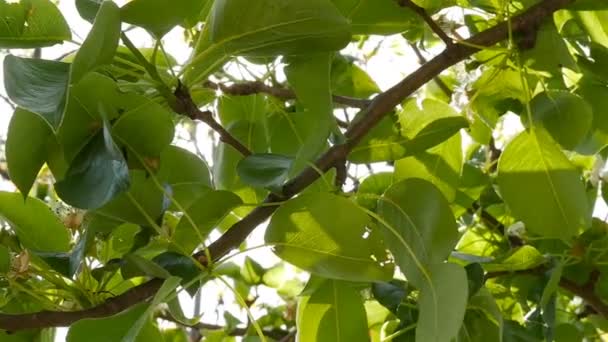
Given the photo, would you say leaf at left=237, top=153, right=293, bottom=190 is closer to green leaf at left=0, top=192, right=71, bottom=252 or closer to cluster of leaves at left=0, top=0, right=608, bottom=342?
cluster of leaves at left=0, top=0, right=608, bottom=342

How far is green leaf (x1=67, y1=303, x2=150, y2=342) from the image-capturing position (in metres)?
0.45

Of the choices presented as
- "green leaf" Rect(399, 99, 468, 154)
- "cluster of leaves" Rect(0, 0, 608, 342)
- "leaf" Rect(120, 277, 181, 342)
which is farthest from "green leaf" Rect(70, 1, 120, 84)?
"green leaf" Rect(399, 99, 468, 154)

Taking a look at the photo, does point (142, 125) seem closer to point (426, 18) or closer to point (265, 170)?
point (265, 170)

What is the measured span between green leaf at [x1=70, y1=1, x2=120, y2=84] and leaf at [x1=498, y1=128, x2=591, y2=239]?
29 cm

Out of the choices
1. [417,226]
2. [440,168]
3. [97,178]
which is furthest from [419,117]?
[97,178]

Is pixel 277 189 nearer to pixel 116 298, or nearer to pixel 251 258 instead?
pixel 116 298

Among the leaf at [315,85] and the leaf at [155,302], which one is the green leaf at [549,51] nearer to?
the leaf at [315,85]

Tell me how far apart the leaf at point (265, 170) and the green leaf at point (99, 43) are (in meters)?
0.12

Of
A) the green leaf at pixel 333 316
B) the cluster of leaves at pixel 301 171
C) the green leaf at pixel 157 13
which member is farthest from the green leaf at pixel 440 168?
the green leaf at pixel 157 13

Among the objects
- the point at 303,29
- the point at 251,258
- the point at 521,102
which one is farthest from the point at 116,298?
the point at 251,258

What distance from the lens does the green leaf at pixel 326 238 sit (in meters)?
0.50

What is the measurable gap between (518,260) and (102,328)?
35cm

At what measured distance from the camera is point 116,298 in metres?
0.51

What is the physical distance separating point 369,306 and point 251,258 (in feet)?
0.93
